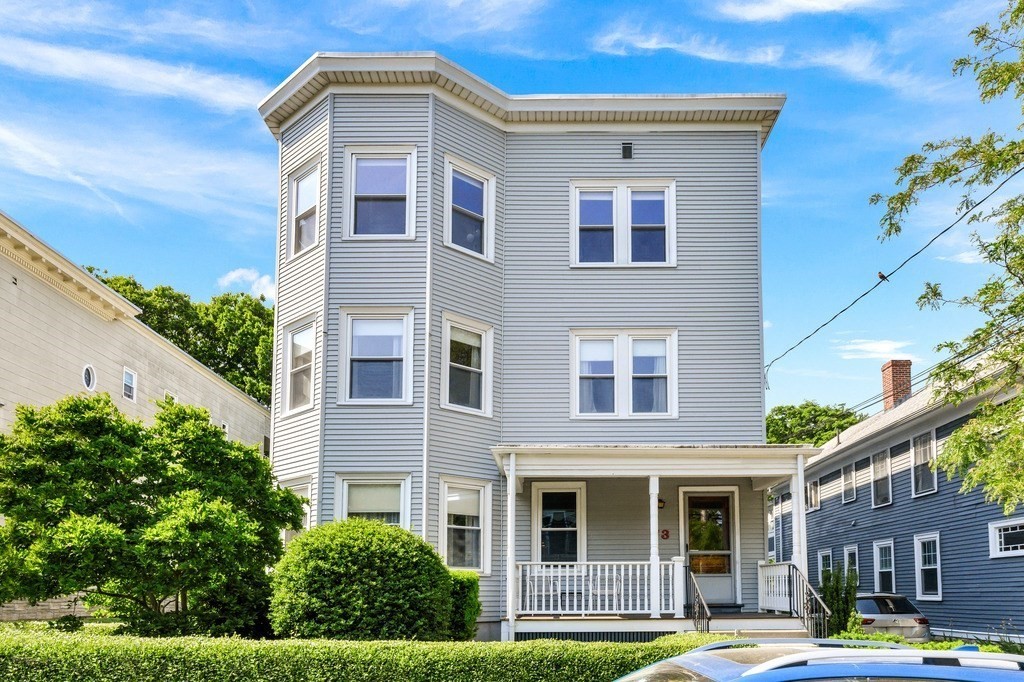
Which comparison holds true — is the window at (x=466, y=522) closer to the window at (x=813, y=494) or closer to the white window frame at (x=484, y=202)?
the white window frame at (x=484, y=202)

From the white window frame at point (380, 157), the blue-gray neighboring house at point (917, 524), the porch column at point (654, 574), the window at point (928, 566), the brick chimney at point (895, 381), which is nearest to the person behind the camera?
the porch column at point (654, 574)

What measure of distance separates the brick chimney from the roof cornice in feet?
45.2

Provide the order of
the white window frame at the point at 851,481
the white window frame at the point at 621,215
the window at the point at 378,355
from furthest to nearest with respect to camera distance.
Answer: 1. the white window frame at the point at 851,481
2. the white window frame at the point at 621,215
3. the window at the point at 378,355

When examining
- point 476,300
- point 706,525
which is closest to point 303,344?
point 476,300

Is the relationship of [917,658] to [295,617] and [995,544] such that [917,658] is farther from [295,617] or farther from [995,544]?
[995,544]

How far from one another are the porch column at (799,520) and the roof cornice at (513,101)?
23.1 ft

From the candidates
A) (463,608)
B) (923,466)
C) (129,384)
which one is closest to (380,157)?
(463,608)

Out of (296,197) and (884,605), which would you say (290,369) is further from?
(884,605)

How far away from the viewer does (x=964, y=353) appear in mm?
12430

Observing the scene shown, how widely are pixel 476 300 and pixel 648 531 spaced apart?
533 centimetres

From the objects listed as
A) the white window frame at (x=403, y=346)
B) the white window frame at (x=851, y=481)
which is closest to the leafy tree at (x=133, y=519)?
the white window frame at (x=403, y=346)

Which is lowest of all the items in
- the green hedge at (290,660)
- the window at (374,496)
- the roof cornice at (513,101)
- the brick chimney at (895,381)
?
the green hedge at (290,660)

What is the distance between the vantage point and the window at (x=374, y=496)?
57.6 feet

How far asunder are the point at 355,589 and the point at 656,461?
626 cm
